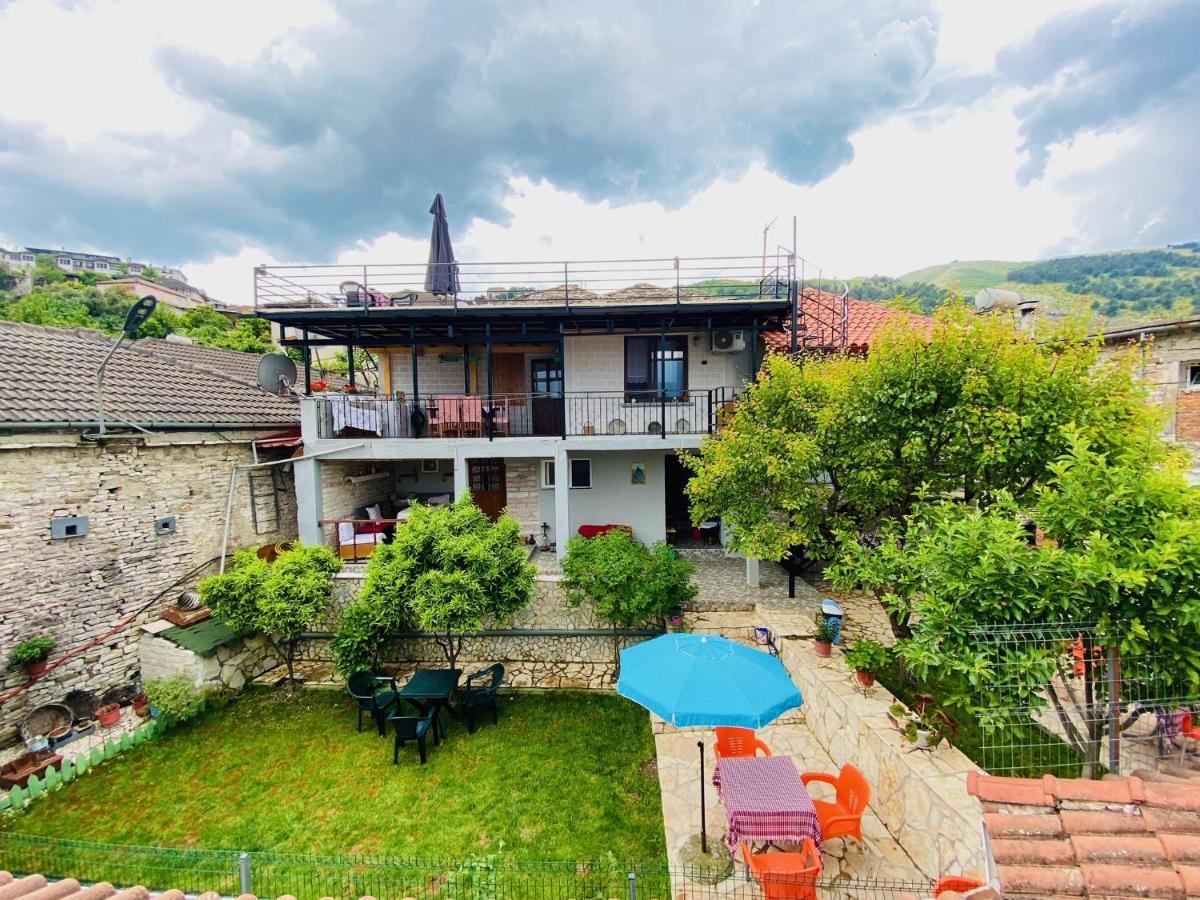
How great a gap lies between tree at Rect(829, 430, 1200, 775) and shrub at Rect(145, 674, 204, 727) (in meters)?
11.5

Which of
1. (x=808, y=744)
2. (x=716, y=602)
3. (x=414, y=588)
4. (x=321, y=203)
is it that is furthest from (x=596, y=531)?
(x=321, y=203)

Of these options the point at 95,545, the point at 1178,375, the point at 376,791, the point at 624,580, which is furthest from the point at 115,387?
the point at 1178,375

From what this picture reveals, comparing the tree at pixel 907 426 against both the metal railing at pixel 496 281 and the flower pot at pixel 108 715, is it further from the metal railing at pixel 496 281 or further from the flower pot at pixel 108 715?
the flower pot at pixel 108 715

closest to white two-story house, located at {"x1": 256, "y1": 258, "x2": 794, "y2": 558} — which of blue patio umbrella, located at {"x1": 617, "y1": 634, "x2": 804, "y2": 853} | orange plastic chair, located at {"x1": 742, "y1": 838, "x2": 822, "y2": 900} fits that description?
blue patio umbrella, located at {"x1": 617, "y1": 634, "x2": 804, "y2": 853}

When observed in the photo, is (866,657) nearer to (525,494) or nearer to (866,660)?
(866,660)

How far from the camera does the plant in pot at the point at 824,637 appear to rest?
7.79 meters

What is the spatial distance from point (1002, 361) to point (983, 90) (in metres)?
19.7

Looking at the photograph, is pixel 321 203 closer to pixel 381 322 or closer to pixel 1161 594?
pixel 381 322

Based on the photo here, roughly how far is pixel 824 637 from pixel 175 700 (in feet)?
37.8

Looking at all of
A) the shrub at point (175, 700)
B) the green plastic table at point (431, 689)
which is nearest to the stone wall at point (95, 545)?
the shrub at point (175, 700)

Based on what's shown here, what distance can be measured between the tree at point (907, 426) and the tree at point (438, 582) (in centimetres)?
393

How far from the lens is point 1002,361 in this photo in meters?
6.09

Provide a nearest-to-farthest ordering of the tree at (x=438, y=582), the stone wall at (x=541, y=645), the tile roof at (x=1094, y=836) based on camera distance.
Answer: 1. the tile roof at (x=1094, y=836)
2. the tree at (x=438, y=582)
3. the stone wall at (x=541, y=645)

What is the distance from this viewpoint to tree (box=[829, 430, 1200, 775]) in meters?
3.44
